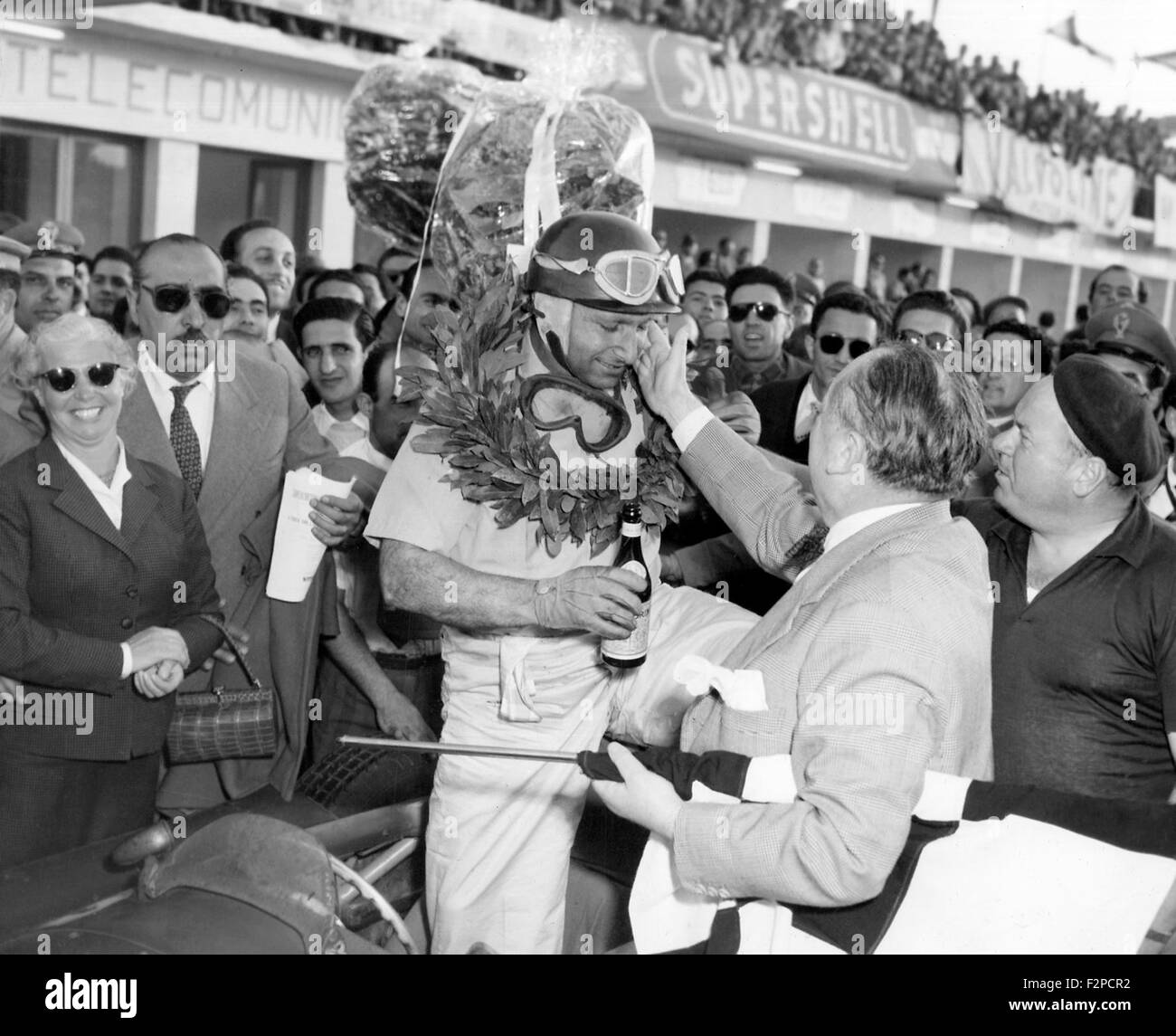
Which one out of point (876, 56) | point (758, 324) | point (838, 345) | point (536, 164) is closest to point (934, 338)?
point (838, 345)

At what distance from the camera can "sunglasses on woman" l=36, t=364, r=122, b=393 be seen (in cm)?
339

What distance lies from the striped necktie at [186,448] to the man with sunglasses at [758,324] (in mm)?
3181

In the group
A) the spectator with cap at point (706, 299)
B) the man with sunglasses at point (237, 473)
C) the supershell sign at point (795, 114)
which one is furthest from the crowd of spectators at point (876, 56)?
the man with sunglasses at point (237, 473)

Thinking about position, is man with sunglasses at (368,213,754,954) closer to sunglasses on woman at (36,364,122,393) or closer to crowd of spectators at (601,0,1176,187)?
sunglasses on woman at (36,364,122,393)

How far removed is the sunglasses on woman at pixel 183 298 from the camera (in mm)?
4254

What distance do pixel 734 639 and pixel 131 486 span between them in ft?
5.51

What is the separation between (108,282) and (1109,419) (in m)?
6.50

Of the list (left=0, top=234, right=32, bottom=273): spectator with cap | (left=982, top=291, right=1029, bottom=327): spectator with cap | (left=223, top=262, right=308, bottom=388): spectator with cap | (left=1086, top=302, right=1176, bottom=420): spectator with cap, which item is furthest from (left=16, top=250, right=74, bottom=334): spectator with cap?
(left=982, top=291, right=1029, bottom=327): spectator with cap

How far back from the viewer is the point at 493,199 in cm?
385

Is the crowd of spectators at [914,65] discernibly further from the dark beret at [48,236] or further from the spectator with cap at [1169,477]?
the spectator with cap at [1169,477]

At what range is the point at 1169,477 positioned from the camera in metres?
4.34

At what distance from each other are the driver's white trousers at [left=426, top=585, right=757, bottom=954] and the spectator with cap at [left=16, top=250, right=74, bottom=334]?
3430mm

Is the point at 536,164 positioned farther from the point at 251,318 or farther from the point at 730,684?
the point at 251,318
